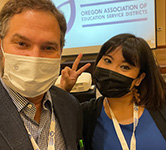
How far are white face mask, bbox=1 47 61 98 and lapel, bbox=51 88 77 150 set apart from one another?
0.22 m

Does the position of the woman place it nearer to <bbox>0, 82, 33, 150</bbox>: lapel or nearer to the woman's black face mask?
the woman's black face mask

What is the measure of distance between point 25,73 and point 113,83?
66 cm

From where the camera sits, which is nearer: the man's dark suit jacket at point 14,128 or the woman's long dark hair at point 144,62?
the man's dark suit jacket at point 14,128

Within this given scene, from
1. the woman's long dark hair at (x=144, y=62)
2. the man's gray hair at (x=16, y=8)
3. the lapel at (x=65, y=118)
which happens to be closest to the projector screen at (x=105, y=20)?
the woman's long dark hair at (x=144, y=62)

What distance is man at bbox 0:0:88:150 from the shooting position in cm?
80

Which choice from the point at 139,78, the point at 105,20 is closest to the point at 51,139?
the point at 139,78

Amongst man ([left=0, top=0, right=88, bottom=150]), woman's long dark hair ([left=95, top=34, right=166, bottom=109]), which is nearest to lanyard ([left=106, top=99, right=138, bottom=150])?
woman's long dark hair ([left=95, top=34, right=166, bottom=109])

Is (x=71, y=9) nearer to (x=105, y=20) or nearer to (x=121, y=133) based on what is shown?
(x=105, y=20)

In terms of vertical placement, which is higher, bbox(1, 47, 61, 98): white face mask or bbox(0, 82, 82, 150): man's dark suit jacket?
bbox(1, 47, 61, 98): white face mask

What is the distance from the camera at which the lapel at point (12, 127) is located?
752 mm

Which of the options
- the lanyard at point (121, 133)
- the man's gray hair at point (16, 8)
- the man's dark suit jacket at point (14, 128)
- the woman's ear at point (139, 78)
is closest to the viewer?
the man's dark suit jacket at point (14, 128)

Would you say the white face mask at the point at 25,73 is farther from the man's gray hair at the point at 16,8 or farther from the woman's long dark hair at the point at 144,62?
the woman's long dark hair at the point at 144,62

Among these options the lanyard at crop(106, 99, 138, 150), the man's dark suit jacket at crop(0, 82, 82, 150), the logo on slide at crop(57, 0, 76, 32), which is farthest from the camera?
the logo on slide at crop(57, 0, 76, 32)

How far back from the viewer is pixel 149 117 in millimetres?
1304
